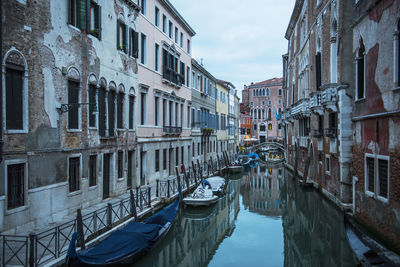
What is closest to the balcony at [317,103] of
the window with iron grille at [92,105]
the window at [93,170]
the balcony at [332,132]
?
the balcony at [332,132]

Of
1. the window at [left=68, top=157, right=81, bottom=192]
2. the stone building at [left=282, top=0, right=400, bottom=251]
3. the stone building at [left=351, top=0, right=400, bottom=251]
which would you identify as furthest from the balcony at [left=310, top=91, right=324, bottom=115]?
the window at [left=68, top=157, right=81, bottom=192]

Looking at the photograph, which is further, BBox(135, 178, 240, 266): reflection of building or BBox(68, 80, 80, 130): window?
BBox(68, 80, 80, 130): window

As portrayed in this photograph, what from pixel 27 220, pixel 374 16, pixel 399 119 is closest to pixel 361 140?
pixel 399 119

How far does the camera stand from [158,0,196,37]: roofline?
16.5 metres

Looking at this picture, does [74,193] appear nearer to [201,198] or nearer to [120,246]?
[120,246]

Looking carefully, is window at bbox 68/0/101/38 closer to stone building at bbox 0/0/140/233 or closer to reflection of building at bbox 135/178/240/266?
stone building at bbox 0/0/140/233

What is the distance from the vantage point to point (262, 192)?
1931cm

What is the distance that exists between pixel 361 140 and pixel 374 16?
3318mm

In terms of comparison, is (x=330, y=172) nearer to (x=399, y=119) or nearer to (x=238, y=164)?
(x=399, y=119)

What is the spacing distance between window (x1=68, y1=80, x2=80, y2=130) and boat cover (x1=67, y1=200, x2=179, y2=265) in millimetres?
3264

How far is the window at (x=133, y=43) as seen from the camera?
507 inches

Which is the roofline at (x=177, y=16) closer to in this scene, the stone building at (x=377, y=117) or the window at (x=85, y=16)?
the window at (x=85, y=16)

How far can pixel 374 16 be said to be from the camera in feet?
28.3

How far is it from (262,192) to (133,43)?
11.0m
